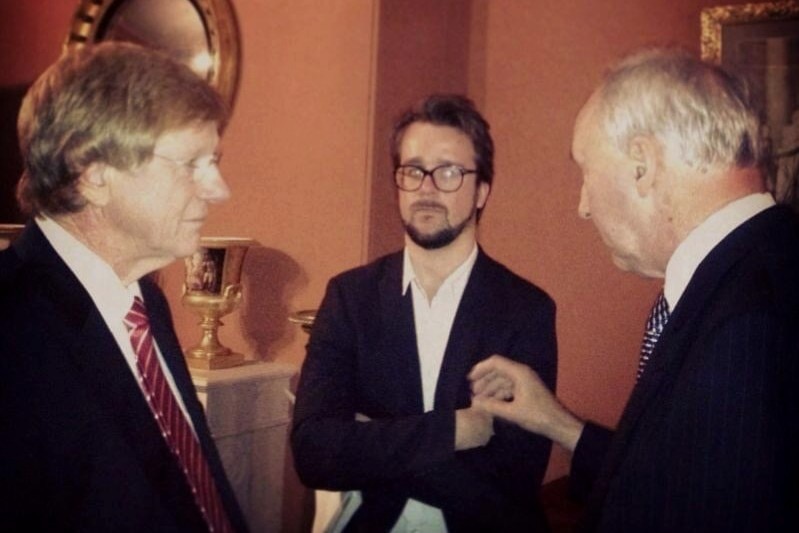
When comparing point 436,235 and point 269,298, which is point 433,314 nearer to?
point 436,235

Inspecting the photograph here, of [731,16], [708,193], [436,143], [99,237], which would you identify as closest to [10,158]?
[436,143]

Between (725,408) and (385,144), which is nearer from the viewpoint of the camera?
(725,408)

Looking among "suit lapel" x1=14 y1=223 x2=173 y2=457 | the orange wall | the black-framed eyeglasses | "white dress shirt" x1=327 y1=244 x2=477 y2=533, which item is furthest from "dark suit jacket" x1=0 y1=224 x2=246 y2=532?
the orange wall

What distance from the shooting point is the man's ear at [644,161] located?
1063mm

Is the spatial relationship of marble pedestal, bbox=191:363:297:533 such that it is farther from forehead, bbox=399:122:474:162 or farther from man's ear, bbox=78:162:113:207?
man's ear, bbox=78:162:113:207

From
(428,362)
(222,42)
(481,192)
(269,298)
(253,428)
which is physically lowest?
(253,428)

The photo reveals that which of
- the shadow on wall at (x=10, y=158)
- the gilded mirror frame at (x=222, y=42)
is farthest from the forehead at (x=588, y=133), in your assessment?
the shadow on wall at (x=10, y=158)

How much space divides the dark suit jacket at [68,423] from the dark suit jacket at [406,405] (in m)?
0.45

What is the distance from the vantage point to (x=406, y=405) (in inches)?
63.2

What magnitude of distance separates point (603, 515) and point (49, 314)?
30.2 inches

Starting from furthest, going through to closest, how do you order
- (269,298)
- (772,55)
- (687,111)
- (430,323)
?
(269,298)
(772,55)
(430,323)
(687,111)

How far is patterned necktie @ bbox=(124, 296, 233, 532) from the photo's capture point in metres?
1.08

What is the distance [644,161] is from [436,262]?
0.73 meters

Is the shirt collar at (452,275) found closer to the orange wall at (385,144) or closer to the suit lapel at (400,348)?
the suit lapel at (400,348)
